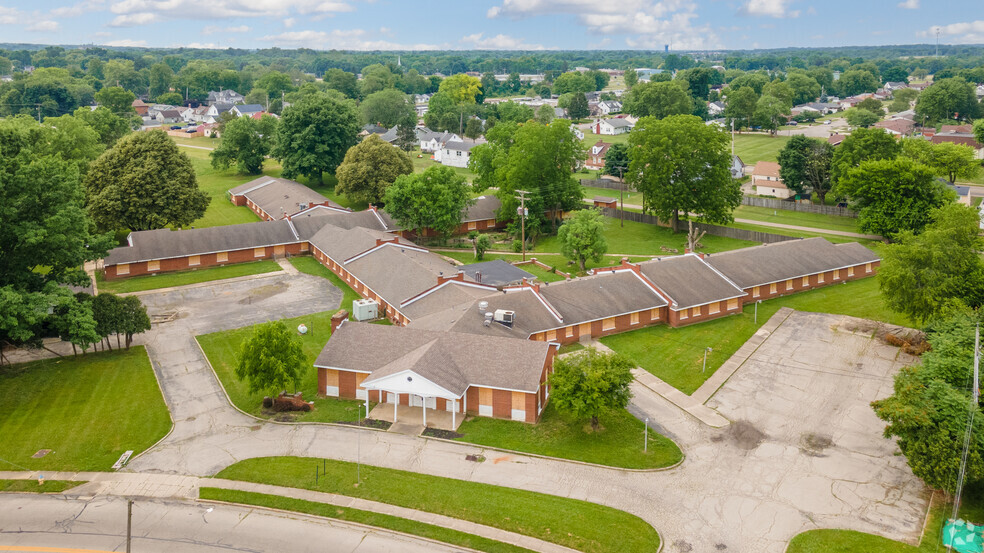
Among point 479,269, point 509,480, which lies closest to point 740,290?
point 479,269

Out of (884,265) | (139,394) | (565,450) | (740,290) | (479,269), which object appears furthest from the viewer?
(479,269)

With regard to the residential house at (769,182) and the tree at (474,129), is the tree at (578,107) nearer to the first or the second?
the tree at (474,129)

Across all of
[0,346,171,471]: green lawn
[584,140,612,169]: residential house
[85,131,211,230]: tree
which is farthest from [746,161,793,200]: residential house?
[0,346,171,471]: green lawn

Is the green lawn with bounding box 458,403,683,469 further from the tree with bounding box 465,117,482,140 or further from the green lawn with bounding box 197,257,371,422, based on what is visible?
the tree with bounding box 465,117,482,140

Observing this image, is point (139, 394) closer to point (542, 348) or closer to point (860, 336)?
point (542, 348)

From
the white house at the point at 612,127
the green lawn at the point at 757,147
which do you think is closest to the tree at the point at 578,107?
the white house at the point at 612,127

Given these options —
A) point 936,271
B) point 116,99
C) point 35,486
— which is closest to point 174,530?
point 35,486
